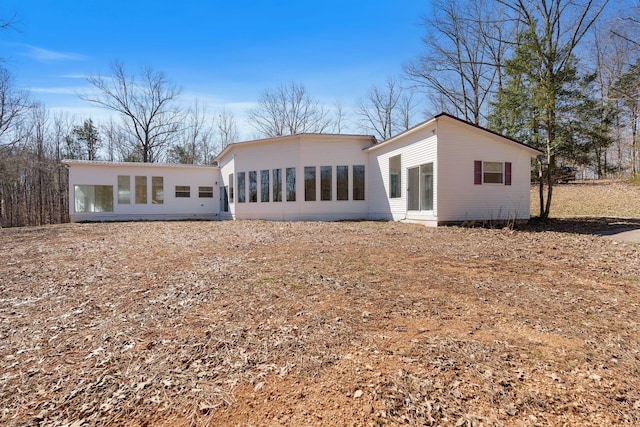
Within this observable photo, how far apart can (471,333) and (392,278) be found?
1824mm

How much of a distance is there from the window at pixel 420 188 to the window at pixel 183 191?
13.9 metres

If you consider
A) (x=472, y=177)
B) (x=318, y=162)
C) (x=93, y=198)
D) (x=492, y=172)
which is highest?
(x=318, y=162)

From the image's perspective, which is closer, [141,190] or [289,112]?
[141,190]

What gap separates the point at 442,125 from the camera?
10555 millimetres

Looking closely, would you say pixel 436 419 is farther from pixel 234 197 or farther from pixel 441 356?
pixel 234 197

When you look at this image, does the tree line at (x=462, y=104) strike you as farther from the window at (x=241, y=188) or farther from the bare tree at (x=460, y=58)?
the window at (x=241, y=188)

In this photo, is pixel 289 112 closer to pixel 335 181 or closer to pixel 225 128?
pixel 225 128

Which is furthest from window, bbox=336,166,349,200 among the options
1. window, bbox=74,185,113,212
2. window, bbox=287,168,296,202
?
window, bbox=74,185,113,212

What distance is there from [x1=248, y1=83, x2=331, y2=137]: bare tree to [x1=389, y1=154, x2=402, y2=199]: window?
58.9ft

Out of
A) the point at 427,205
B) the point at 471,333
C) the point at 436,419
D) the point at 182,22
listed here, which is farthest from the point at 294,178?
the point at 436,419

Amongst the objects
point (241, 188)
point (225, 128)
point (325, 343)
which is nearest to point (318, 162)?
point (241, 188)

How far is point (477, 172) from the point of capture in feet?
36.4

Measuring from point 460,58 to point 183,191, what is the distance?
2071 cm

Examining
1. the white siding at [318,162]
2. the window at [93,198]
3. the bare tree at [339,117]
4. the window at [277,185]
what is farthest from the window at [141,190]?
the bare tree at [339,117]
